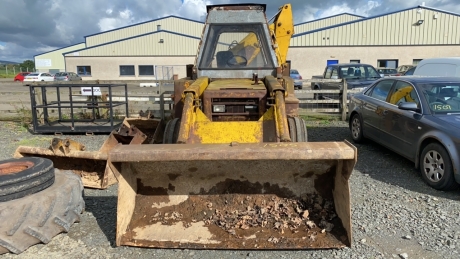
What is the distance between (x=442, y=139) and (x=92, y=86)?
782cm

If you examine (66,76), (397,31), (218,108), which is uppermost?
(397,31)

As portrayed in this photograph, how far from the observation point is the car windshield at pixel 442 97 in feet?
19.0

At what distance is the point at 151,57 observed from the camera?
37.3 m

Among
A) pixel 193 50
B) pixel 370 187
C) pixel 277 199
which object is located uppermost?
pixel 193 50

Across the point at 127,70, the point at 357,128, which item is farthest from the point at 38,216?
the point at 127,70

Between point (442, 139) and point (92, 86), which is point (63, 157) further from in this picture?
point (442, 139)

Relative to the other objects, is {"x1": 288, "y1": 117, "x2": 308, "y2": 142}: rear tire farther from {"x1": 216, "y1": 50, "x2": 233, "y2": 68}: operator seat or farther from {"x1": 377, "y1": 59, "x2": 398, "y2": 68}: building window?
{"x1": 377, "y1": 59, "x2": 398, "y2": 68}: building window

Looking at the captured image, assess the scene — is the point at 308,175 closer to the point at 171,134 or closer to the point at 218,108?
the point at 218,108

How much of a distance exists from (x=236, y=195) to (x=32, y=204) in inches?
80.7

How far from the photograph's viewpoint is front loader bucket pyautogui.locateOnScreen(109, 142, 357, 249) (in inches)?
135

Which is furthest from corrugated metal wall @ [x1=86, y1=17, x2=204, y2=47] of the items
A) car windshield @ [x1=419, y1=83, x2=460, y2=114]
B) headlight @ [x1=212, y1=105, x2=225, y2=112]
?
headlight @ [x1=212, y1=105, x2=225, y2=112]

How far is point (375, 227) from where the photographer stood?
4.12m

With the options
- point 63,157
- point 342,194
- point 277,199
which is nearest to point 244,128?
point 277,199

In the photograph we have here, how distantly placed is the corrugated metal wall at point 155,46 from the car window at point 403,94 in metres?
31.5
